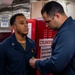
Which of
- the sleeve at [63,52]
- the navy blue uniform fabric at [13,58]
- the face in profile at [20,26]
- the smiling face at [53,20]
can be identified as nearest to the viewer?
the sleeve at [63,52]

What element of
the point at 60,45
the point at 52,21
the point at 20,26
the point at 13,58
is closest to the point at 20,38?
the point at 20,26

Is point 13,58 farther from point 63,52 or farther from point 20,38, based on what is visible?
point 63,52

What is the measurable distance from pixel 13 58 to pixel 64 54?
756 mm

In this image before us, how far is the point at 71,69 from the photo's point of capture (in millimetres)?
1845

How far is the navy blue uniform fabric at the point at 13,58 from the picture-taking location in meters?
2.26

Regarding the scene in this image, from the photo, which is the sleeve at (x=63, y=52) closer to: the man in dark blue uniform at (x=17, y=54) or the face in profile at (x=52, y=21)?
the face in profile at (x=52, y=21)

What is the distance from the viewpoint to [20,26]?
7.93 ft

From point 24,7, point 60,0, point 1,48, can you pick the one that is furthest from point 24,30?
point 60,0

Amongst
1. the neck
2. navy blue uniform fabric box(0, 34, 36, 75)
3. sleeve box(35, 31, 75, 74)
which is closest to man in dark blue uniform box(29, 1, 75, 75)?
sleeve box(35, 31, 75, 74)

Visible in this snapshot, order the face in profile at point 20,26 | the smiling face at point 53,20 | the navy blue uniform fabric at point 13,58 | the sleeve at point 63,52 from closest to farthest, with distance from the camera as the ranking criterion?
the sleeve at point 63,52 < the smiling face at point 53,20 < the navy blue uniform fabric at point 13,58 < the face in profile at point 20,26

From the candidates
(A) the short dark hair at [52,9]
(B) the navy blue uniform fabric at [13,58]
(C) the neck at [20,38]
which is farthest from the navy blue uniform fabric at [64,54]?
(C) the neck at [20,38]

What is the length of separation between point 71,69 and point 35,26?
0.99 m

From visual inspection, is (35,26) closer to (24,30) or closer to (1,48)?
(24,30)

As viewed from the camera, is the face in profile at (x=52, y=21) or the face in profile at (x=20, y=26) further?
the face in profile at (x=20, y=26)
